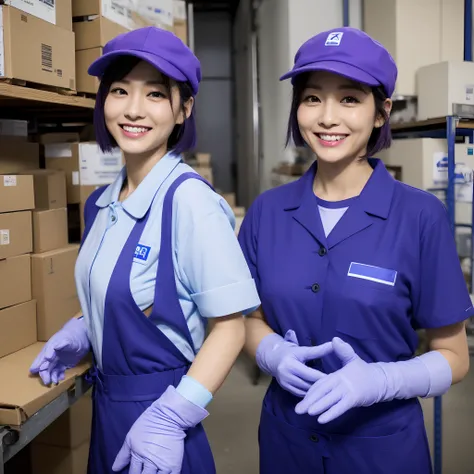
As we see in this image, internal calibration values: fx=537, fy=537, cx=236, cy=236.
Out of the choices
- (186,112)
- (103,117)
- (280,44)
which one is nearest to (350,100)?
(186,112)

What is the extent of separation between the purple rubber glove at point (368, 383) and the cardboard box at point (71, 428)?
1.17 m

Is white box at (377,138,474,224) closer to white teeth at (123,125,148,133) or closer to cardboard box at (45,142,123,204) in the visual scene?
cardboard box at (45,142,123,204)

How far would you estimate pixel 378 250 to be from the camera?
1.14m

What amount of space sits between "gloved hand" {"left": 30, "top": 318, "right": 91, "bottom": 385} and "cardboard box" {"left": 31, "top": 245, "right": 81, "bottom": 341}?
0.36 meters

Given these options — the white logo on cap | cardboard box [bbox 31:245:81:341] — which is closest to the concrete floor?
cardboard box [bbox 31:245:81:341]

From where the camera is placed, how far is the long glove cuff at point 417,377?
109 cm

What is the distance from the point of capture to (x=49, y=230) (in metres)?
1.79

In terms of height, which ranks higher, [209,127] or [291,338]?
[209,127]

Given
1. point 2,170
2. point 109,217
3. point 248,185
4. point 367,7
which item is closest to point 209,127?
point 248,185

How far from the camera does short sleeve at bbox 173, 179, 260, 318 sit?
1033mm

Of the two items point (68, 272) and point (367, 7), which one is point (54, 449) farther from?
point (367, 7)

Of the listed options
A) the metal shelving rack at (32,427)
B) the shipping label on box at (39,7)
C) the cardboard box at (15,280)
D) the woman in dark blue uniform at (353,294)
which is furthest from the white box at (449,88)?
the metal shelving rack at (32,427)

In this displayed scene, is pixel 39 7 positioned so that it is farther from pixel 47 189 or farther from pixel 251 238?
pixel 251 238

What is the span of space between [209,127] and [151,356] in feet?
19.6
